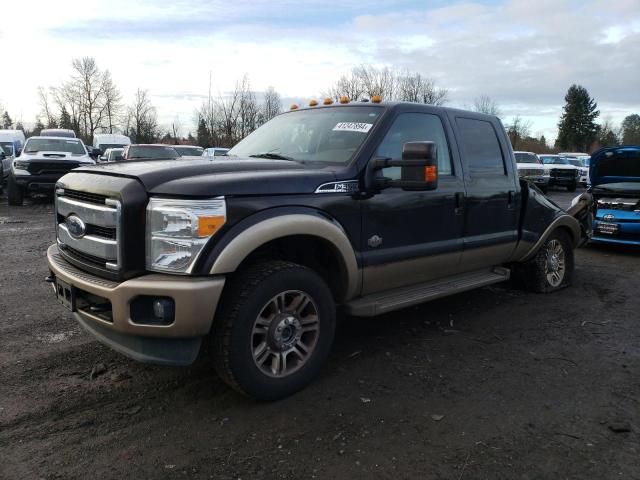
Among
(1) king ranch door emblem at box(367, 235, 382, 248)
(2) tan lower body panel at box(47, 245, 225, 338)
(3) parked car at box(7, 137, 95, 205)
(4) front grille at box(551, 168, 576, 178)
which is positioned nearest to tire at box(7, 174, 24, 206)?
(3) parked car at box(7, 137, 95, 205)

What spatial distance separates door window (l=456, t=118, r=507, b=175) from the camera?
467 centimetres

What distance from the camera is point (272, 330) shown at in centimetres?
323

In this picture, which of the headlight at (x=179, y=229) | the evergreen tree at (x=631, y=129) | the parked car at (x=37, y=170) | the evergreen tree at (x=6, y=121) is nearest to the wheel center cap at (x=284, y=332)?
the headlight at (x=179, y=229)

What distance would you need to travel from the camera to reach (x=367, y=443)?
285cm

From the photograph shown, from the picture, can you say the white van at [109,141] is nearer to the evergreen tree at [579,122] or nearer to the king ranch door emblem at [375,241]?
the king ranch door emblem at [375,241]

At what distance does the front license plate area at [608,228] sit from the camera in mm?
8592

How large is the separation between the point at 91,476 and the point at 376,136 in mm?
2781

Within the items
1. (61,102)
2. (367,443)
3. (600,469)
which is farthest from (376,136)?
(61,102)

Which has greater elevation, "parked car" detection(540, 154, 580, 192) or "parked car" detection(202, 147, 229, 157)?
"parked car" detection(202, 147, 229, 157)

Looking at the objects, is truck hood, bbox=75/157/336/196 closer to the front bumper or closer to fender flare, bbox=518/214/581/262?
the front bumper

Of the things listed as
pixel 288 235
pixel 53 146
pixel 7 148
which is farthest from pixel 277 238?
pixel 7 148

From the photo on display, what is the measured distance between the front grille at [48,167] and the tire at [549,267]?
12.2 m

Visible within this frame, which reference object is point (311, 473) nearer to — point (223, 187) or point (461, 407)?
point (461, 407)

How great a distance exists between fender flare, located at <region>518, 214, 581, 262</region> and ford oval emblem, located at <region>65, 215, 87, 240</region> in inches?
171
